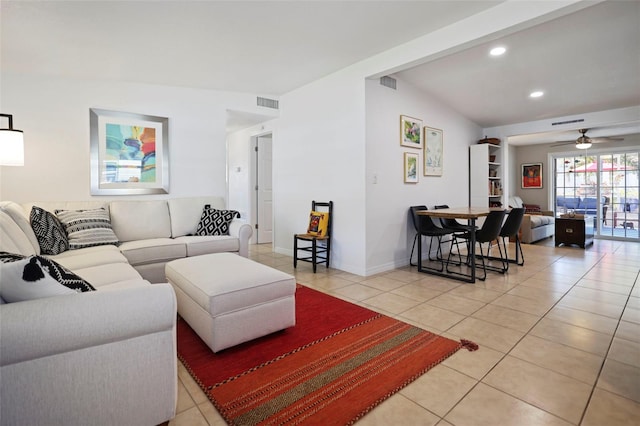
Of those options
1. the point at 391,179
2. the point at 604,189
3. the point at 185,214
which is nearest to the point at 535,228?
the point at 604,189

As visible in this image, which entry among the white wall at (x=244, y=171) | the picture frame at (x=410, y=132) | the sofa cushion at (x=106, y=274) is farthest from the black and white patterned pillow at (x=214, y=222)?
the picture frame at (x=410, y=132)

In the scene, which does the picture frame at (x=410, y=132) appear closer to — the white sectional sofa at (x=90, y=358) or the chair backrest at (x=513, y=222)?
the chair backrest at (x=513, y=222)

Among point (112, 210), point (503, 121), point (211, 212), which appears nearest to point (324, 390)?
point (211, 212)

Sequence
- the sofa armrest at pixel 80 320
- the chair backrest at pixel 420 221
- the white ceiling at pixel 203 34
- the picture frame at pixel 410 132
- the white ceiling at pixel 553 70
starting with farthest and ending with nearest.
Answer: the picture frame at pixel 410 132
the chair backrest at pixel 420 221
the white ceiling at pixel 553 70
the white ceiling at pixel 203 34
the sofa armrest at pixel 80 320

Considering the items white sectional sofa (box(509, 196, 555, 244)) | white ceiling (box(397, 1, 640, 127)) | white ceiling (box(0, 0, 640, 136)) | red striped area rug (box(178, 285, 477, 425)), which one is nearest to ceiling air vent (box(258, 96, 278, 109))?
white ceiling (box(0, 0, 640, 136))

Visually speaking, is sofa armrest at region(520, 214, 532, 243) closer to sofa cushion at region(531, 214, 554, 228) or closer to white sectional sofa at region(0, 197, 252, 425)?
sofa cushion at region(531, 214, 554, 228)

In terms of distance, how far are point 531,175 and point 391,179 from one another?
652cm

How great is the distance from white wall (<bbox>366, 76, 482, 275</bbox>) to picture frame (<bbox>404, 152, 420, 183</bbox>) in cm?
7

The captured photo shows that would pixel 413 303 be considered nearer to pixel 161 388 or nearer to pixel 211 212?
pixel 161 388

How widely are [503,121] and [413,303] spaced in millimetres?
4866

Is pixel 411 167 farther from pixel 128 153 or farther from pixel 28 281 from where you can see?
pixel 28 281

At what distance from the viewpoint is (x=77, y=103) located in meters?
3.77

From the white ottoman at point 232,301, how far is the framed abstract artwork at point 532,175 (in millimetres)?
8705

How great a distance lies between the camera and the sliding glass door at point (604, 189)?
22.8ft
